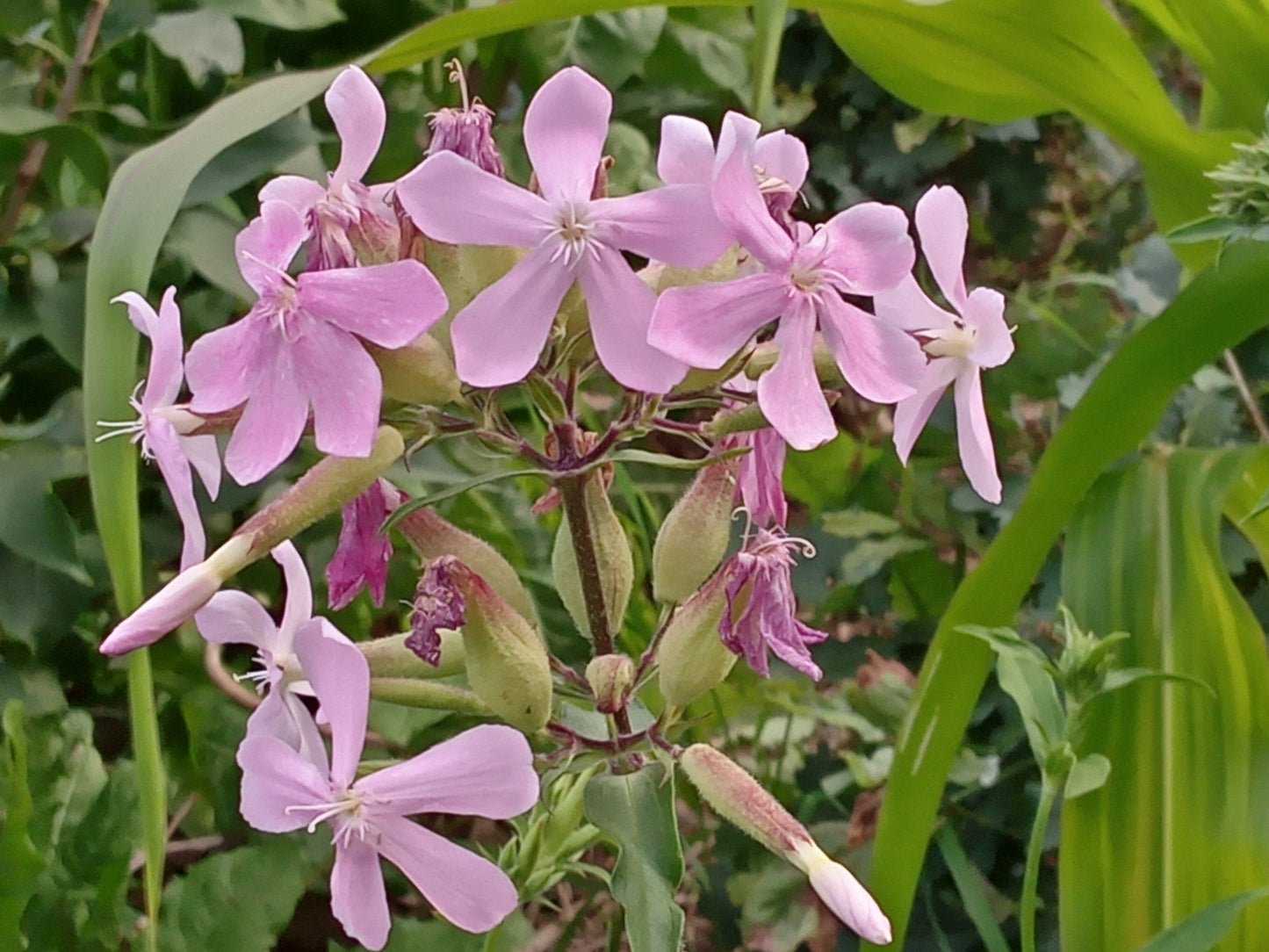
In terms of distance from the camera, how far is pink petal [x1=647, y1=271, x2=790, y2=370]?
0.80ft

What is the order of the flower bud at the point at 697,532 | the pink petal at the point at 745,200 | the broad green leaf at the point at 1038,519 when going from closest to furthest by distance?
the pink petal at the point at 745,200 → the flower bud at the point at 697,532 → the broad green leaf at the point at 1038,519

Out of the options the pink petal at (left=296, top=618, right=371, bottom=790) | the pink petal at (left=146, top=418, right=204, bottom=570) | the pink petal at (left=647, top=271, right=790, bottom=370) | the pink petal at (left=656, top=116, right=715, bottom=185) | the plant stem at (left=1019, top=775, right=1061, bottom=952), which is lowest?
the plant stem at (left=1019, top=775, right=1061, bottom=952)

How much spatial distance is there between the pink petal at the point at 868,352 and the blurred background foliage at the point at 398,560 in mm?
350

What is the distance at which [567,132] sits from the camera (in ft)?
0.84

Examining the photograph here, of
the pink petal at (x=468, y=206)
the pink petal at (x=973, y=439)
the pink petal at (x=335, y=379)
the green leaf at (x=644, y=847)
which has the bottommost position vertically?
the green leaf at (x=644, y=847)

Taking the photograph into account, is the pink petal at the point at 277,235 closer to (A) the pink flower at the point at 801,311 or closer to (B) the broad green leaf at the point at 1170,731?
(A) the pink flower at the point at 801,311

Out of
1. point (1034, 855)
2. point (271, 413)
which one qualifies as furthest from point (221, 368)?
point (1034, 855)

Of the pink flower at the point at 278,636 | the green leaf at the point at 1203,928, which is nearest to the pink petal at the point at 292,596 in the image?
the pink flower at the point at 278,636

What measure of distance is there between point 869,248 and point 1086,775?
0.25m

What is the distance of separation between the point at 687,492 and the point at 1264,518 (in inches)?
14.6

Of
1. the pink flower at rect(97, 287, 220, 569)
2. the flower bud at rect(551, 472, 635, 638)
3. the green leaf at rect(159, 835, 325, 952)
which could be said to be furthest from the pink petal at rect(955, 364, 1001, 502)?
the green leaf at rect(159, 835, 325, 952)

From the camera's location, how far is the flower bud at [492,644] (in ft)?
0.97

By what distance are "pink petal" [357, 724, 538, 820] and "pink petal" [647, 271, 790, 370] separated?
0.10 meters

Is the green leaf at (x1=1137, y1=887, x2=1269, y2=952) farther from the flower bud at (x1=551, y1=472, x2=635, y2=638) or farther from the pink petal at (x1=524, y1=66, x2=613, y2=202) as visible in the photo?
the pink petal at (x1=524, y1=66, x2=613, y2=202)
